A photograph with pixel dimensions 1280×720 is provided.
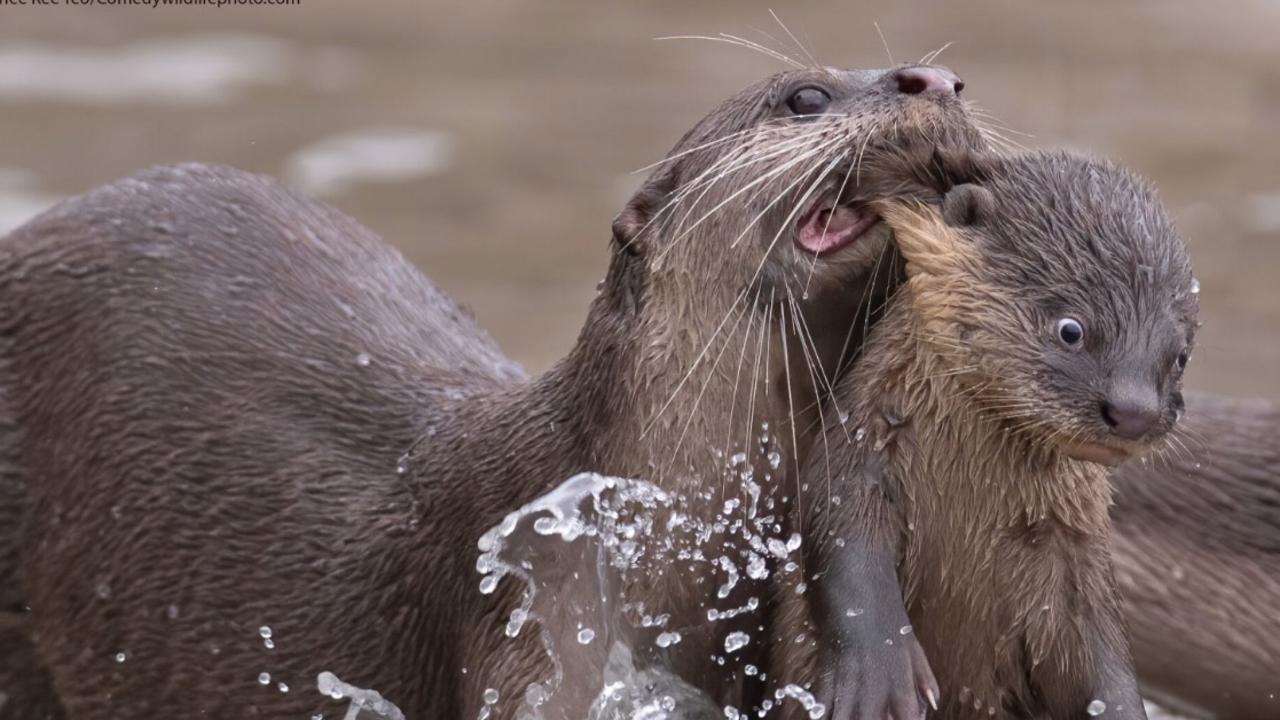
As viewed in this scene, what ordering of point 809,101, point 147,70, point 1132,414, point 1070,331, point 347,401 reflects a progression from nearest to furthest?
point 1132,414
point 1070,331
point 809,101
point 347,401
point 147,70

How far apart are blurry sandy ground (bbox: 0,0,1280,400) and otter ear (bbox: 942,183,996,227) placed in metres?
3.23

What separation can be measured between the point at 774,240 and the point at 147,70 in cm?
547

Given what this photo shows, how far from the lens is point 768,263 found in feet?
10.3

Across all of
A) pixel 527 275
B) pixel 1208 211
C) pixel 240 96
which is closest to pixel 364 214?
pixel 527 275

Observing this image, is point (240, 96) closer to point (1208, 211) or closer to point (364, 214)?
point (364, 214)

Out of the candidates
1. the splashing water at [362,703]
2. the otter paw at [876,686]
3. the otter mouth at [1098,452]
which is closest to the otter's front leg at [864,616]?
the otter paw at [876,686]

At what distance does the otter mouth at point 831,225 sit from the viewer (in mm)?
3135

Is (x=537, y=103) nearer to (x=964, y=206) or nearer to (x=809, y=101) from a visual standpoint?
(x=809, y=101)

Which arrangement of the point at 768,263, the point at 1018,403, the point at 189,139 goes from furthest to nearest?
the point at 189,139 < the point at 768,263 < the point at 1018,403

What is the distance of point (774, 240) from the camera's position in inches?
123

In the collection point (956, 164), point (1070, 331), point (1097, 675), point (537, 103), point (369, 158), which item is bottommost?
point (1097, 675)

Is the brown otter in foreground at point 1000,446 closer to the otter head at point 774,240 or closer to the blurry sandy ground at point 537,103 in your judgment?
the otter head at point 774,240

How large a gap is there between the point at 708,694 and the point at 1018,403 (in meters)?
0.63

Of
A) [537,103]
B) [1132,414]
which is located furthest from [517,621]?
[537,103]
